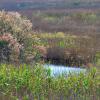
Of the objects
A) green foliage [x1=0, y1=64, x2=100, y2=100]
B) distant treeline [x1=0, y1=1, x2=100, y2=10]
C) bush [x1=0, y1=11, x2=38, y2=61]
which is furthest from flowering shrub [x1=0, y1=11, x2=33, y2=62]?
distant treeline [x1=0, y1=1, x2=100, y2=10]

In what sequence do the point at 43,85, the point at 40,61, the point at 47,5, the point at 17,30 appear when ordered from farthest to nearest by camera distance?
the point at 47,5 < the point at 40,61 < the point at 17,30 < the point at 43,85

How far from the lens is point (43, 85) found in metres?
16.1

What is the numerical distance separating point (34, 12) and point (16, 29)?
73.5 feet

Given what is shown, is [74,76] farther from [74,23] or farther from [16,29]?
[74,23]

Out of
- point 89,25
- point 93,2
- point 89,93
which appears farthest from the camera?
point 93,2

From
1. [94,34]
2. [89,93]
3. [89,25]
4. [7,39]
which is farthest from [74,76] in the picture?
[89,25]

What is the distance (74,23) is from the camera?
124ft

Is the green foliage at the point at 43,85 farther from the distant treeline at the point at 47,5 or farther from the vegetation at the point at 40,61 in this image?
the distant treeline at the point at 47,5

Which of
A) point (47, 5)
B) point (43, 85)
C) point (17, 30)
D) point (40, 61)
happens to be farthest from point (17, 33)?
point (47, 5)

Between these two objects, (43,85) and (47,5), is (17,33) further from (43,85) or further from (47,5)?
(47,5)

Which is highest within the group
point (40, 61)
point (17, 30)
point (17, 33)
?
point (17, 30)

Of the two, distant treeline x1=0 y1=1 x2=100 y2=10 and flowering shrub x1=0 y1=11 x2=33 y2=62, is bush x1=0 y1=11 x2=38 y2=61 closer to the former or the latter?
flowering shrub x1=0 y1=11 x2=33 y2=62

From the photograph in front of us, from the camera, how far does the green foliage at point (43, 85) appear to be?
15592 mm

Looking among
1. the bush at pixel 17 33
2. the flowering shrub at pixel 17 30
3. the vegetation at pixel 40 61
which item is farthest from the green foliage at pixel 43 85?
the flowering shrub at pixel 17 30
